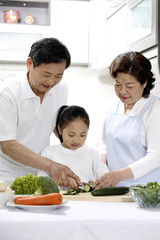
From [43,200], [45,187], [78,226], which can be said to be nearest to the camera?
[78,226]

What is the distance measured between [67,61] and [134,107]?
420mm

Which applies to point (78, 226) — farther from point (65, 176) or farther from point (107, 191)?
point (65, 176)

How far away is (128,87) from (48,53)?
43 cm

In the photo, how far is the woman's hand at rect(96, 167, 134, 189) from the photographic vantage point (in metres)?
1.69

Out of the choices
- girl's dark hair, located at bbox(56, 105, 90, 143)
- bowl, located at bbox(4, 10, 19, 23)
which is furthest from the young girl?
bowl, located at bbox(4, 10, 19, 23)

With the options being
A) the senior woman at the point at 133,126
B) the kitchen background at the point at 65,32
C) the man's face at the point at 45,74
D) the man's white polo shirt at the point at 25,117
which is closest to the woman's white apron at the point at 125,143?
the senior woman at the point at 133,126

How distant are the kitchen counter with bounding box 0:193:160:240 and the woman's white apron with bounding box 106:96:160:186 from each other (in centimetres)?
78

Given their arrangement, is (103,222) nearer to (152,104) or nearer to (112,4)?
(152,104)

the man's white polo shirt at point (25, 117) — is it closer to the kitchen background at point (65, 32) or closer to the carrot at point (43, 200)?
the carrot at point (43, 200)

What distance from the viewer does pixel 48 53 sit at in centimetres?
176

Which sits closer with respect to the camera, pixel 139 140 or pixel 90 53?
pixel 139 140

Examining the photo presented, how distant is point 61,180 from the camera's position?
5.56 ft

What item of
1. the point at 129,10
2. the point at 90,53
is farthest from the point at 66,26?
the point at 129,10

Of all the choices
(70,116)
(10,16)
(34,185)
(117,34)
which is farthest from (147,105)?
(10,16)
